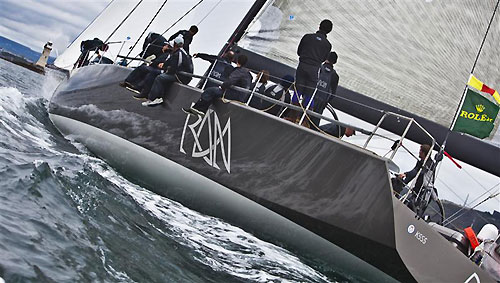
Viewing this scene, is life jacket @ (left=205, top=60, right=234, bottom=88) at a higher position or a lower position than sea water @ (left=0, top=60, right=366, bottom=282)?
higher

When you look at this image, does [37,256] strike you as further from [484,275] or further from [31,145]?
[484,275]

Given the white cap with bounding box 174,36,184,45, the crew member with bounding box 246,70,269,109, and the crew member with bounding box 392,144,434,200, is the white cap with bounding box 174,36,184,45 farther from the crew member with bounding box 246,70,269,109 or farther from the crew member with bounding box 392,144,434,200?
the crew member with bounding box 392,144,434,200

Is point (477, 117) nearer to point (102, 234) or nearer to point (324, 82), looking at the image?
point (324, 82)

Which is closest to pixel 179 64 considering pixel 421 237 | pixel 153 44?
pixel 153 44

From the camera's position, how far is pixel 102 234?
12.6 ft

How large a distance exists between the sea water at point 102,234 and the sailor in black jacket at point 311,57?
1.49 metres

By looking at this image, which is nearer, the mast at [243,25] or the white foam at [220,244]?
the white foam at [220,244]

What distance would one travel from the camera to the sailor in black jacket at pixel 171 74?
6.54m

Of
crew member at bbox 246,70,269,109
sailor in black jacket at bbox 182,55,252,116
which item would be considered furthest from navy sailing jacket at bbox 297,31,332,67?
sailor in black jacket at bbox 182,55,252,116

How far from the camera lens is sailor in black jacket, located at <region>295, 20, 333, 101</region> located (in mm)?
6016

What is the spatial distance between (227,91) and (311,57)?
853 millimetres

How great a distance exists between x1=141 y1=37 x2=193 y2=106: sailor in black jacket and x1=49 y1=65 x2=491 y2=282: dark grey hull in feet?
0.41

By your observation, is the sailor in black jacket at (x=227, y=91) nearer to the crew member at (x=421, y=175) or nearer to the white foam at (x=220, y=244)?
the white foam at (x=220, y=244)

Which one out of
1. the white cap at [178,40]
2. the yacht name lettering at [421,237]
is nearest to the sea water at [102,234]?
the yacht name lettering at [421,237]
